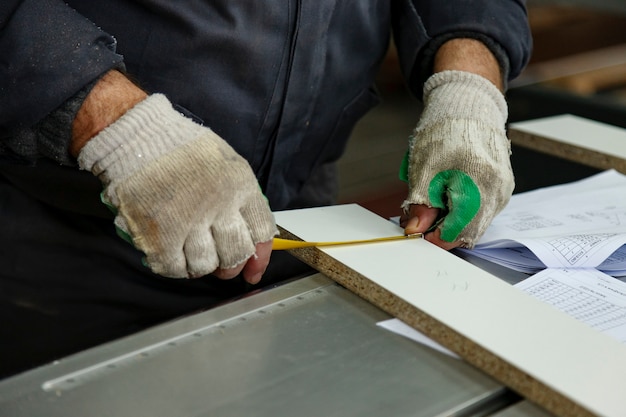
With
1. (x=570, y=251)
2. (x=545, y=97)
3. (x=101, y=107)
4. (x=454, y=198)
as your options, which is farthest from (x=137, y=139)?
(x=545, y=97)

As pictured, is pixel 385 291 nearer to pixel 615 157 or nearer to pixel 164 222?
pixel 164 222

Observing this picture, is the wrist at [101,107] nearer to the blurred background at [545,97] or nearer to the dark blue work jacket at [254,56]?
the dark blue work jacket at [254,56]

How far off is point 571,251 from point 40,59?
768mm

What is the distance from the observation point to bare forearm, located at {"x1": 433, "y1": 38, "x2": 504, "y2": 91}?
4.04 feet

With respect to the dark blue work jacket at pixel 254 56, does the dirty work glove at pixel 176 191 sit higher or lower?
lower

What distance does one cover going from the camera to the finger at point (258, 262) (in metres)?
0.92

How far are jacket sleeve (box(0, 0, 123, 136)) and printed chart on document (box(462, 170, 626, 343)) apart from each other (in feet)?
2.01

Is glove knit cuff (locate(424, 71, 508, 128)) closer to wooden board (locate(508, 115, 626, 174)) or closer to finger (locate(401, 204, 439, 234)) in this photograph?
finger (locate(401, 204, 439, 234))

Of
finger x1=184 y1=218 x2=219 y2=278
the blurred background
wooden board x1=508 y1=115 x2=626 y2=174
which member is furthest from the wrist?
the blurred background

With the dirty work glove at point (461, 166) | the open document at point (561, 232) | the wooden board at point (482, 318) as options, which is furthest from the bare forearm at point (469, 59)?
the wooden board at point (482, 318)

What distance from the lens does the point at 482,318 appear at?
0.80 metres

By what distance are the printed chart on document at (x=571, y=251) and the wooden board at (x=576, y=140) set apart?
0.63 ft

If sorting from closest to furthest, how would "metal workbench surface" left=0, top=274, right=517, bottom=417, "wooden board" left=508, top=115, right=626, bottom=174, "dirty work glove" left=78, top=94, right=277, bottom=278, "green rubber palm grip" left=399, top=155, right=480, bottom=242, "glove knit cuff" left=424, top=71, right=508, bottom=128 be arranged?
"metal workbench surface" left=0, top=274, right=517, bottom=417, "dirty work glove" left=78, top=94, right=277, bottom=278, "green rubber palm grip" left=399, top=155, right=480, bottom=242, "glove knit cuff" left=424, top=71, right=508, bottom=128, "wooden board" left=508, top=115, right=626, bottom=174

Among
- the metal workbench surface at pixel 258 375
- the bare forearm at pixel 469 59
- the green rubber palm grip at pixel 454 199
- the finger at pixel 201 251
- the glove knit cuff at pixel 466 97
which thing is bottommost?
the metal workbench surface at pixel 258 375
